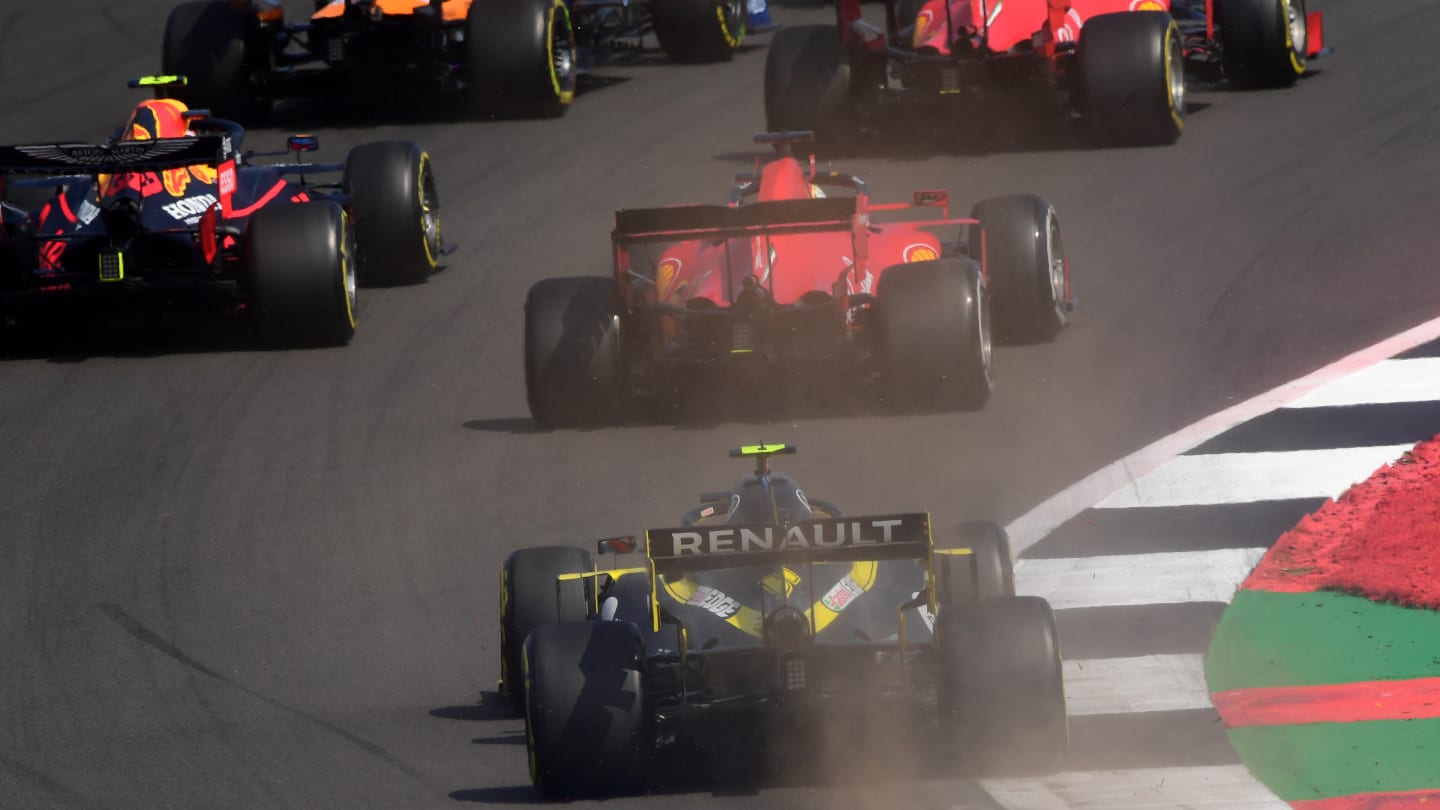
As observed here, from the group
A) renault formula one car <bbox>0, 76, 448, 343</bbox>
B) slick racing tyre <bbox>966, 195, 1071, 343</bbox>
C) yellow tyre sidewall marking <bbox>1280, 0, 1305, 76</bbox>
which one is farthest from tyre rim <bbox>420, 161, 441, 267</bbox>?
yellow tyre sidewall marking <bbox>1280, 0, 1305, 76</bbox>

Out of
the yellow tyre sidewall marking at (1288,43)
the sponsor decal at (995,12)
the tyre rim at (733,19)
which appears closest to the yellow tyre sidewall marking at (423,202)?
the sponsor decal at (995,12)

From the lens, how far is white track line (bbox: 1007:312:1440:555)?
12.5 metres

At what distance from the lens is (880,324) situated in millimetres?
14117

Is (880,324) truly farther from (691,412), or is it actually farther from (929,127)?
(929,127)

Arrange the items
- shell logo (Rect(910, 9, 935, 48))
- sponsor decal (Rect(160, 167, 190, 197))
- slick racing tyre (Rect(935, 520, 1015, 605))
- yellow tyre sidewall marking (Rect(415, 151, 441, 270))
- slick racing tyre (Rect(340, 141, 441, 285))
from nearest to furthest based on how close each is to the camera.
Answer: slick racing tyre (Rect(935, 520, 1015, 605)) < sponsor decal (Rect(160, 167, 190, 197)) < slick racing tyre (Rect(340, 141, 441, 285)) < yellow tyre sidewall marking (Rect(415, 151, 441, 270)) < shell logo (Rect(910, 9, 935, 48))

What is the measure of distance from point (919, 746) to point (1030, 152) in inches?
541

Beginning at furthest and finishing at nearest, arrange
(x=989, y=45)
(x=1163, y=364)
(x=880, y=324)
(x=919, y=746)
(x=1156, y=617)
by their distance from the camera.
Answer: (x=989, y=45) < (x=1163, y=364) < (x=880, y=324) < (x=1156, y=617) < (x=919, y=746)

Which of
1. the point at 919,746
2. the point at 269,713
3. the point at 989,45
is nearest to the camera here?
the point at 919,746

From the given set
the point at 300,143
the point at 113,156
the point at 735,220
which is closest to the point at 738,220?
the point at 735,220

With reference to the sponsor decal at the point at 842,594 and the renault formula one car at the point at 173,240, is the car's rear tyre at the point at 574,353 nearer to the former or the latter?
the renault formula one car at the point at 173,240

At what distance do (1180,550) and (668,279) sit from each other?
4512mm

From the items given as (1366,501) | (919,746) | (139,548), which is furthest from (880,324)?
(919,746)

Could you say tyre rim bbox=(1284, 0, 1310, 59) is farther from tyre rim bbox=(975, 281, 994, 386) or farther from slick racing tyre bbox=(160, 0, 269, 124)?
slick racing tyre bbox=(160, 0, 269, 124)

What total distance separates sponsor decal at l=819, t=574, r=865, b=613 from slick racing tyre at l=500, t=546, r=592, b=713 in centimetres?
112
